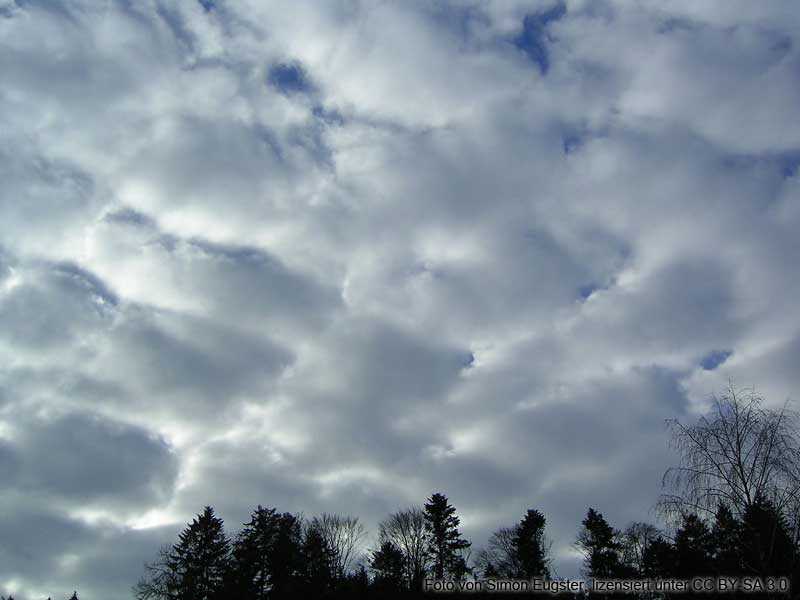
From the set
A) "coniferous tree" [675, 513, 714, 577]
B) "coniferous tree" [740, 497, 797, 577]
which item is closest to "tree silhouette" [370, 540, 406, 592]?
"coniferous tree" [675, 513, 714, 577]

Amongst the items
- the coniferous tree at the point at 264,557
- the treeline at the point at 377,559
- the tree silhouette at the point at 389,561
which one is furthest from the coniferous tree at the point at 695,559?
the coniferous tree at the point at 264,557

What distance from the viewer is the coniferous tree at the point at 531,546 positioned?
69.5 meters

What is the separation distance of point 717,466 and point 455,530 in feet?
191

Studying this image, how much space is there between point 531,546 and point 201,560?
128 feet

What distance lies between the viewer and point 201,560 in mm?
73312

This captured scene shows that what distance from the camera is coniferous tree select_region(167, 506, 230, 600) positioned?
6906 centimetres

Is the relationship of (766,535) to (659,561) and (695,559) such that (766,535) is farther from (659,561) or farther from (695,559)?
(659,561)

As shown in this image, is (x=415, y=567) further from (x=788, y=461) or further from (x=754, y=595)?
(x=788, y=461)

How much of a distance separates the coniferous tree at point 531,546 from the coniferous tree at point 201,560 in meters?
33.6

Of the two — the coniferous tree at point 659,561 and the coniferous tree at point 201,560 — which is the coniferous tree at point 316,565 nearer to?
the coniferous tree at point 201,560

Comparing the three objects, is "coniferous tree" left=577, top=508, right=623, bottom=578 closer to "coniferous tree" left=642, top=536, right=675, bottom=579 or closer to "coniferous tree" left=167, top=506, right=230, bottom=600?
"coniferous tree" left=642, top=536, right=675, bottom=579

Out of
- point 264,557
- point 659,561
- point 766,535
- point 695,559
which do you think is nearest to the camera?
point 766,535

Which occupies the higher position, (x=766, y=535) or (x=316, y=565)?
(x=766, y=535)

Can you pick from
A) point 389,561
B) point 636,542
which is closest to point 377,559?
point 389,561
